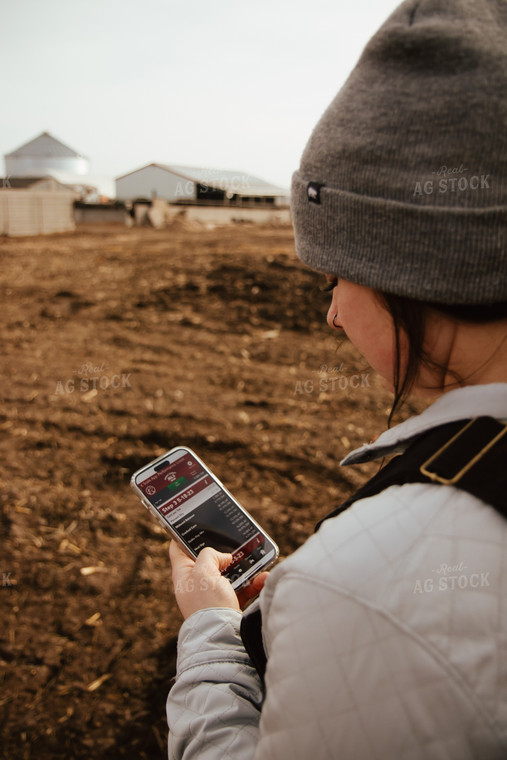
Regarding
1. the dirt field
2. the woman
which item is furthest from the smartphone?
the dirt field

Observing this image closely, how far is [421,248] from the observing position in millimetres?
986

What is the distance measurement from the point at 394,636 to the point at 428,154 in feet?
→ 2.40

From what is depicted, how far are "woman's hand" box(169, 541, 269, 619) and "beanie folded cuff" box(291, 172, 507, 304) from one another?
31.8 inches

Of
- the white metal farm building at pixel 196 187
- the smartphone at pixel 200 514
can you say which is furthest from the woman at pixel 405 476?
the white metal farm building at pixel 196 187

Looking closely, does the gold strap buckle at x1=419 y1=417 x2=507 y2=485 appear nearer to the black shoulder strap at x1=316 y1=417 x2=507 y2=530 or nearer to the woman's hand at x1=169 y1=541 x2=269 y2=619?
the black shoulder strap at x1=316 y1=417 x2=507 y2=530

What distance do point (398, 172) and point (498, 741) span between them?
33.4 inches

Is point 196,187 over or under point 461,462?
over

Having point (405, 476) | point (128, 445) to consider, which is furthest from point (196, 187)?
point (405, 476)

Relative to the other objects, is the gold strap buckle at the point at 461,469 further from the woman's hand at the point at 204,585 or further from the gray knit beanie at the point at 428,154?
the woman's hand at the point at 204,585

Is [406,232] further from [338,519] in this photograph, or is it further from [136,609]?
[136,609]

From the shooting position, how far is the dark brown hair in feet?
3.25

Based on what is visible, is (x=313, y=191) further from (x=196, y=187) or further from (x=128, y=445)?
Answer: (x=196, y=187)

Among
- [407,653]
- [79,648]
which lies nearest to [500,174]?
[407,653]

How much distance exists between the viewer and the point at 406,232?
1.00m
